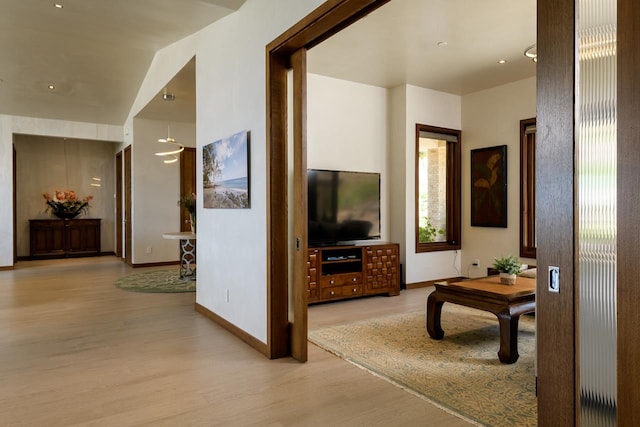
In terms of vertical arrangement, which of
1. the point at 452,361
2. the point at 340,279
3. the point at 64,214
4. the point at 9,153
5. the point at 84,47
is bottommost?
the point at 452,361

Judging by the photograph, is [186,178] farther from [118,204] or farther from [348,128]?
[348,128]

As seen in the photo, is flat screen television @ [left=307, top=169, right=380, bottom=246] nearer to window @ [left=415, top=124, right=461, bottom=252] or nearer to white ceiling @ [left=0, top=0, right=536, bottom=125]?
window @ [left=415, top=124, right=461, bottom=252]

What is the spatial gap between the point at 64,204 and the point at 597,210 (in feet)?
36.8

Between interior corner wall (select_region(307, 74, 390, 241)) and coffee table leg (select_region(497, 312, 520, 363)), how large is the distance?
3.07 metres

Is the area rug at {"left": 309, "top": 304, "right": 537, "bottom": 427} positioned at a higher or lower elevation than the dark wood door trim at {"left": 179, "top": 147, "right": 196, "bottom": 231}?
lower

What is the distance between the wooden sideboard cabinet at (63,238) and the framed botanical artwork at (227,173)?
7.20m

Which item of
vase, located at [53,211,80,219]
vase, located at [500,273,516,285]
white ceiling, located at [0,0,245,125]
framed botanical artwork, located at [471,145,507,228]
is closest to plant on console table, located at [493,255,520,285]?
vase, located at [500,273,516,285]

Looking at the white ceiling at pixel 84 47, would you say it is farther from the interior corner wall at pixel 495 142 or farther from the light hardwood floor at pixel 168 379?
the interior corner wall at pixel 495 142

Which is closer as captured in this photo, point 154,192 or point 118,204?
point 154,192

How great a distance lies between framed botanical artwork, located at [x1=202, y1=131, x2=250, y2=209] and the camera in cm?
361

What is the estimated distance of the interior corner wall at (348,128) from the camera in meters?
5.52

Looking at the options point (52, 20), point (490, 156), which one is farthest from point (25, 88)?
point (490, 156)

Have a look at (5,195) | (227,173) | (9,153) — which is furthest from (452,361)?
(9,153)

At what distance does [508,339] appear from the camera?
3.09 metres
